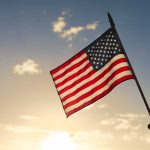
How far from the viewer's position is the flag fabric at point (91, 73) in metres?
12.3

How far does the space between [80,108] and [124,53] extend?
115 inches

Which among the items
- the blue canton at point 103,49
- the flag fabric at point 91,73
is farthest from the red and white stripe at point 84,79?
the blue canton at point 103,49

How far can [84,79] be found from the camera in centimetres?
1321

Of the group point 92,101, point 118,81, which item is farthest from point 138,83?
point 92,101

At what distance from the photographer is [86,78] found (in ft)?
43.3

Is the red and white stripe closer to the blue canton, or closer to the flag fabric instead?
the flag fabric

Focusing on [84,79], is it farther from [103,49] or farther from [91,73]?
[103,49]

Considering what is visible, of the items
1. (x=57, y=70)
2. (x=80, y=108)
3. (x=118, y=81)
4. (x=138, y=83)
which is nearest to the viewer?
(x=138, y=83)

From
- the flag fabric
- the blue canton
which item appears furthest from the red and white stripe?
the blue canton

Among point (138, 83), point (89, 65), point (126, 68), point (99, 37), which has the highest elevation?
point (99, 37)

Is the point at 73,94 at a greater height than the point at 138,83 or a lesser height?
greater

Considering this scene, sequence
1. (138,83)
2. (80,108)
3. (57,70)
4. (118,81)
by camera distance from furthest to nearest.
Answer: (57,70), (80,108), (118,81), (138,83)

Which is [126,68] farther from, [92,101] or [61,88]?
[61,88]

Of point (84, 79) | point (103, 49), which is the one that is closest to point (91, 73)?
point (84, 79)
